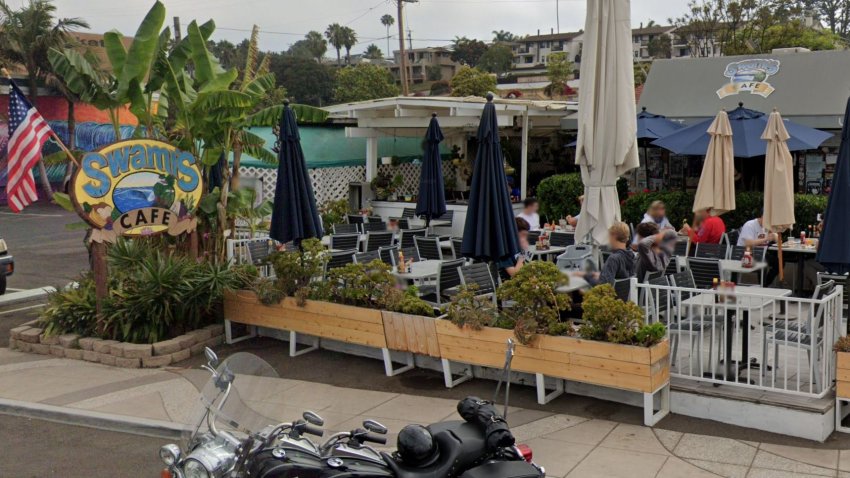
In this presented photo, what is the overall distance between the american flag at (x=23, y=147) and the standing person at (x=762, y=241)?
1003 centimetres

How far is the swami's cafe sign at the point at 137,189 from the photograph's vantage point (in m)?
11.2

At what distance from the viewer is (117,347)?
1105cm

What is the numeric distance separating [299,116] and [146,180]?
3.33 m

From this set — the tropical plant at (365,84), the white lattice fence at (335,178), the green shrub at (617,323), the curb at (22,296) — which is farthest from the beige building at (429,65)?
the green shrub at (617,323)

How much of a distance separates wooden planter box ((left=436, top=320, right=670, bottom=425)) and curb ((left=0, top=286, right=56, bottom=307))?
9.25 metres

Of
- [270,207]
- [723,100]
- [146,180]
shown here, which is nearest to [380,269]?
[146,180]

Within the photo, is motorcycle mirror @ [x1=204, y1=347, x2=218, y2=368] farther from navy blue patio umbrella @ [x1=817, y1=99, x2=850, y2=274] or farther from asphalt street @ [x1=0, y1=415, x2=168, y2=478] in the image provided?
navy blue patio umbrella @ [x1=817, y1=99, x2=850, y2=274]

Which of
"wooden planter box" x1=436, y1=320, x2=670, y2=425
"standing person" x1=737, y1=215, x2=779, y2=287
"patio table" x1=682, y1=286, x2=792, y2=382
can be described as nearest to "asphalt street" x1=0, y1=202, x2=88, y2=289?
"wooden planter box" x1=436, y1=320, x2=670, y2=425

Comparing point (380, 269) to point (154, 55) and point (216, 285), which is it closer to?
point (216, 285)

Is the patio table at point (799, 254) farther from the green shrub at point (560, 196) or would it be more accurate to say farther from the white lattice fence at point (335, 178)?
the white lattice fence at point (335, 178)

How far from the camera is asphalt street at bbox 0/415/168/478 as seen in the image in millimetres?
7367

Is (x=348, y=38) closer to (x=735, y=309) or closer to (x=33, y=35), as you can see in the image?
(x=33, y=35)

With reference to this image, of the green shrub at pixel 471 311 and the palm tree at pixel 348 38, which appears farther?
the palm tree at pixel 348 38

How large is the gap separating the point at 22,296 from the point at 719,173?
12.2 meters
